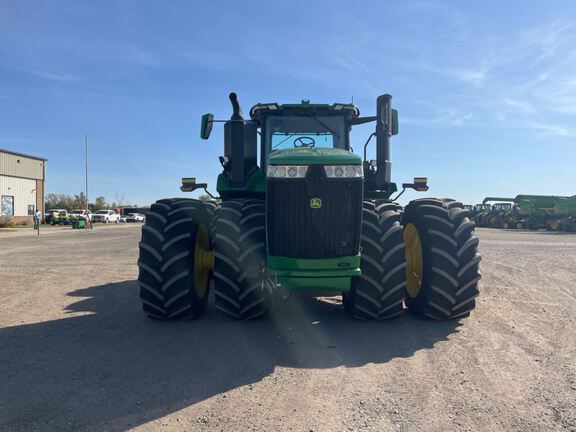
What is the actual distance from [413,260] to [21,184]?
2007 inches

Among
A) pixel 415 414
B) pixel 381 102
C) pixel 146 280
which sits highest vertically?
pixel 381 102

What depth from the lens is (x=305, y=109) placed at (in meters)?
6.93

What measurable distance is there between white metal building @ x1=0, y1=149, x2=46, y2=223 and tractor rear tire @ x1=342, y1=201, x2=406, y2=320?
158ft

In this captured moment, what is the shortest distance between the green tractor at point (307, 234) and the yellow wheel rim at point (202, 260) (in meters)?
0.02

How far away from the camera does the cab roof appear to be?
6867mm

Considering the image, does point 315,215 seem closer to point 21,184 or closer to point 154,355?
point 154,355

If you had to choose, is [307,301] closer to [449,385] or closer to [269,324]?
[269,324]

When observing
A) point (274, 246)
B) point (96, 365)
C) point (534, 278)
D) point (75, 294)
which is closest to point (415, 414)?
point (274, 246)

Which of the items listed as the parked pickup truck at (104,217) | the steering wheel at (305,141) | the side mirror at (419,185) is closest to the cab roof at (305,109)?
the steering wheel at (305,141)

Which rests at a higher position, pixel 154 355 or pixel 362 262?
pixel 362 262

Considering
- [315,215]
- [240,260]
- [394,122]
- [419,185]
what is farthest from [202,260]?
[419,185]

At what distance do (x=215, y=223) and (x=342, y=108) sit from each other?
2.55 meters

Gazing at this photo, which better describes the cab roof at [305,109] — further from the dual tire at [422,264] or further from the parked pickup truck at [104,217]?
the parked pickup truck at [104,217]

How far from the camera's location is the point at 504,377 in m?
4.16
